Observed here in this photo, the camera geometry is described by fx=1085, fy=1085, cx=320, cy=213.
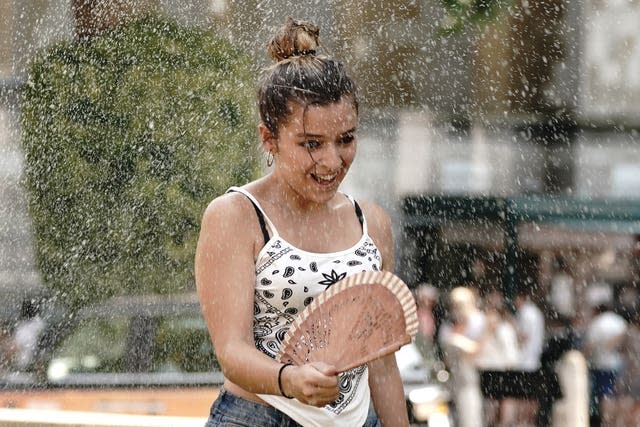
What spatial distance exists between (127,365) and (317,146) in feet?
13.0

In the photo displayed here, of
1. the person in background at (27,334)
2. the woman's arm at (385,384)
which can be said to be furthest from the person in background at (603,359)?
the woman's arm at (385,384)

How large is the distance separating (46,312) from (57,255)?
0.59m

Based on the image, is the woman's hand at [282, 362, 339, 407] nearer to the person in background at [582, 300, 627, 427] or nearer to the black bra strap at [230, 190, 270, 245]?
the black bra strap at [230, 190, 270, 245]

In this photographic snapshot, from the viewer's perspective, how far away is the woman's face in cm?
218

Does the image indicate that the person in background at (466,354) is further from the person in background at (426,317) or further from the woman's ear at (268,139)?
the woman's ear at (268,139)

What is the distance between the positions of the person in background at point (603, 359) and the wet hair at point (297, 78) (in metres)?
5.55

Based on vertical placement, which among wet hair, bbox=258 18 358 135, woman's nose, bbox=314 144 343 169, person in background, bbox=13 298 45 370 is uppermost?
wet hair, bbox=258 18 358 135

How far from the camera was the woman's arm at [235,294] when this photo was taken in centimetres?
205

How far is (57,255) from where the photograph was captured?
23.2ft

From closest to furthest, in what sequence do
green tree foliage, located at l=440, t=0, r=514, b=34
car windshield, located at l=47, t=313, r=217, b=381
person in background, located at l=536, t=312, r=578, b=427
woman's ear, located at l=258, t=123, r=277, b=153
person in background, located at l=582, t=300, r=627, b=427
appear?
woman's ear, located at l=258, t=123, r=277, b=153
car windshield, located at l=47, t=313, r=217, b=381
person in background, located at l=536, t=312, r=578, b=427
person in background, located at l=582, t=300, r=627, b=427
green tree foliage, located at l=440, t=0, r=514, b=34

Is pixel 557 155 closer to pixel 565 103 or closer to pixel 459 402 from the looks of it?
pixel 565 103

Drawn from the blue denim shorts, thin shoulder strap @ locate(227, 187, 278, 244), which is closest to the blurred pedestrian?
the blue denim shorts

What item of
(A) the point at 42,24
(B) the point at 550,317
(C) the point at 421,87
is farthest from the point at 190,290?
(C) the point at 421,87

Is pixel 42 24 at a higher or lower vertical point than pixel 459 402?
higher
